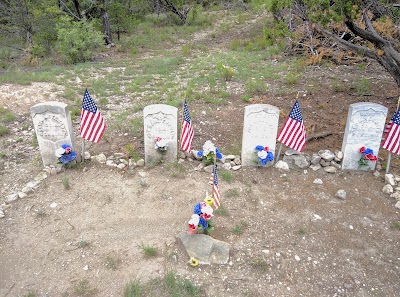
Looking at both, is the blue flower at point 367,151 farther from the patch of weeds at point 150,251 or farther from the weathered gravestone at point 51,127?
the weathered gravestone at point 51,127

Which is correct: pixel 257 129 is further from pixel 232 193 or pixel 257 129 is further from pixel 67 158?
pixel 67 158

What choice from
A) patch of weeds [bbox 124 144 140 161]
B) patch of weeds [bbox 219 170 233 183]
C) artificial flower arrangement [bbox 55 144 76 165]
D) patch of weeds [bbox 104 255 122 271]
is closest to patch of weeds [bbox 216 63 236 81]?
patch of weeds [bbox 124 144 140 161]

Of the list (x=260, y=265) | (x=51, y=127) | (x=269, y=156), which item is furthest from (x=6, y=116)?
(x=260, y=265)

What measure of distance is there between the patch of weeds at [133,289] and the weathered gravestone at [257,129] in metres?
3.42

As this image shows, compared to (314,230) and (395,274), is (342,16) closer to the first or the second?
(314,230)

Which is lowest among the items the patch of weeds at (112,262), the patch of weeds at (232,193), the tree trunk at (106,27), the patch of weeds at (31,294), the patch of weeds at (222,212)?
the patch of weeds at (31,294)

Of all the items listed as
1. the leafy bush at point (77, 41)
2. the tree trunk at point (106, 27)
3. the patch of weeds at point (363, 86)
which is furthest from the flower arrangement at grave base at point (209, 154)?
the tree trunk at point (106, 27)

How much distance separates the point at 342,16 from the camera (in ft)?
24.0

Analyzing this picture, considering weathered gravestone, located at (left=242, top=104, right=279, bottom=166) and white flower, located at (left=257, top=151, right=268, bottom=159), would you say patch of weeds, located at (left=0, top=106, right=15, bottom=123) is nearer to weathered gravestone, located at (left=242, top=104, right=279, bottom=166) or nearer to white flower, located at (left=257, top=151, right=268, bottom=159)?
weathered gravestone, located at (left=242, top=104, right=279, bottom=166)

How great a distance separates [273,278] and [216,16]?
22.7m

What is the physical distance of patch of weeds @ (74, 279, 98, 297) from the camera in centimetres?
438

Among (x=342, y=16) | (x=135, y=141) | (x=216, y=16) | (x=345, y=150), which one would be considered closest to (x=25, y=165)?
(x=135, y=141)

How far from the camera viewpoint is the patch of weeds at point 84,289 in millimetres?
4375

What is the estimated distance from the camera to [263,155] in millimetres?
6816
